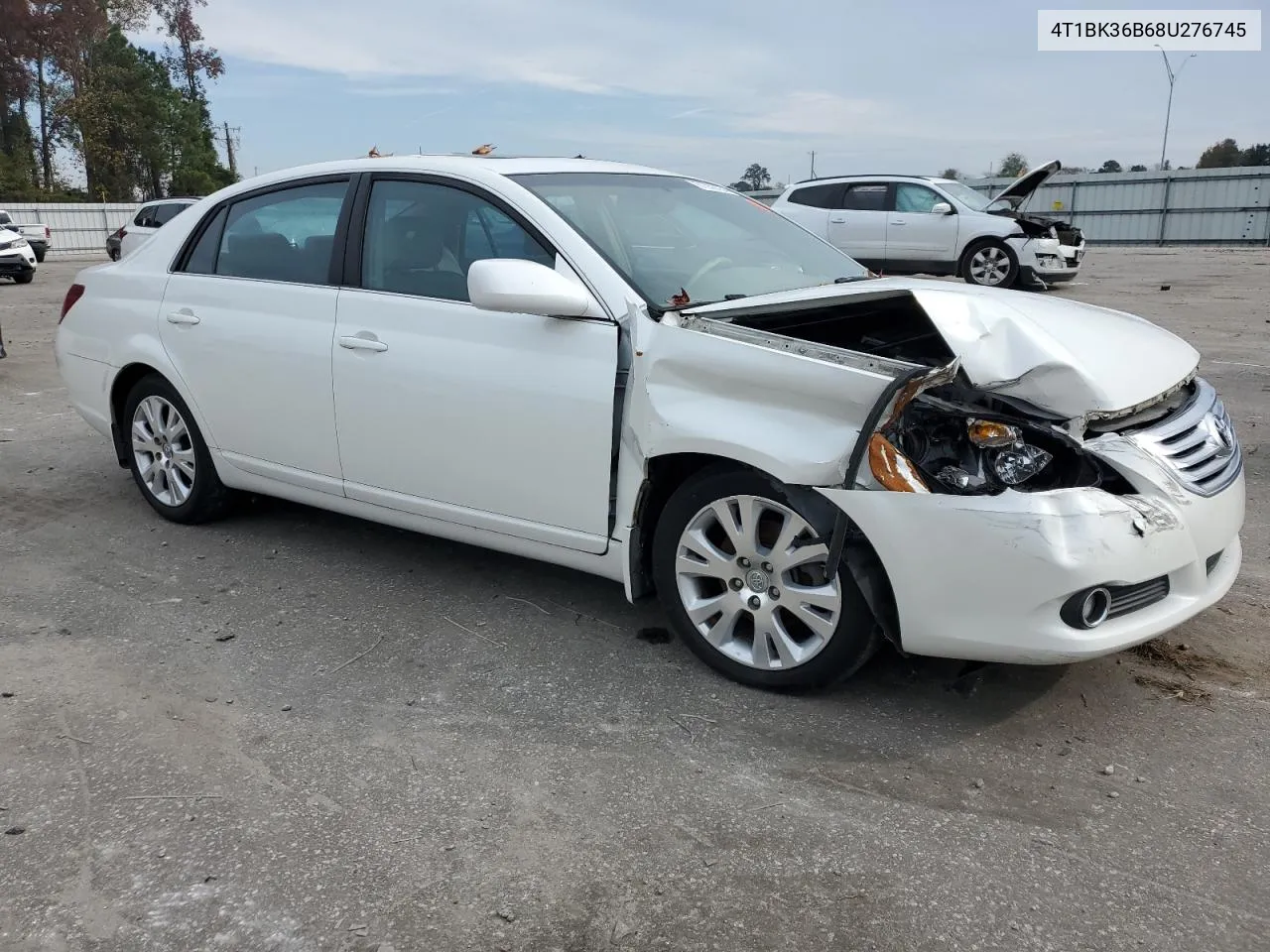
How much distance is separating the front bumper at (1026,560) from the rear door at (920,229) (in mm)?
13487

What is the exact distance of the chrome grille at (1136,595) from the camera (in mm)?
2918

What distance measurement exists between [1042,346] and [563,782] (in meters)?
1.83

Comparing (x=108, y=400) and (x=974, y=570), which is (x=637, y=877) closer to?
(x=974, y=570)

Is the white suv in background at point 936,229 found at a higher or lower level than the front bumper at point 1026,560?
higher

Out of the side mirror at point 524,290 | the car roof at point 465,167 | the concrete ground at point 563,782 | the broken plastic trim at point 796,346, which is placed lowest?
the concrete ground at point 563,782

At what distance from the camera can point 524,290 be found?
11.1ft

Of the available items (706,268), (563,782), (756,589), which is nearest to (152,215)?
(706,268)

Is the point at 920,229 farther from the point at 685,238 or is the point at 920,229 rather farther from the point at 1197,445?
the point at 1197,445

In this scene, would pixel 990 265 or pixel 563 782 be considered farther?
pixel 990 265

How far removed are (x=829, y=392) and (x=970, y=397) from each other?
421 mm

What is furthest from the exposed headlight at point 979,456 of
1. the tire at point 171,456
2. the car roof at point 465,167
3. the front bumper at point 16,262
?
the front bumper at point 16,262

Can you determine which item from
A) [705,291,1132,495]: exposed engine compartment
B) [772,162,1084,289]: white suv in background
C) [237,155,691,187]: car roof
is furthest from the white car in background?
[705,291,1132,495]: exposed engine compartment

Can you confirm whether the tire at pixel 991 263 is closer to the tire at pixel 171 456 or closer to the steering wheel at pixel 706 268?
the steering wheel at pixel 706 268

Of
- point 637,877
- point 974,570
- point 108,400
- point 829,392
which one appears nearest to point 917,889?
point 637,877
